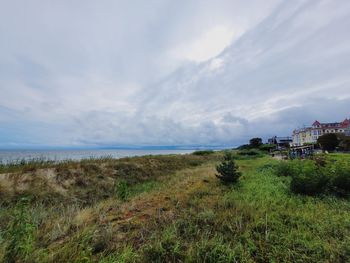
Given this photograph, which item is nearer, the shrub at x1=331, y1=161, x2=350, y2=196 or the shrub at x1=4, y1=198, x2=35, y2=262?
the shrub at x1=4, y1=198, x2=35, y2=262

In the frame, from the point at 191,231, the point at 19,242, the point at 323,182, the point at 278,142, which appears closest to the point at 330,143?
the point at 278,142

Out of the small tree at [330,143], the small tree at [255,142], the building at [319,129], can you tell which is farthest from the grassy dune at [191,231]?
the building at [319,129]

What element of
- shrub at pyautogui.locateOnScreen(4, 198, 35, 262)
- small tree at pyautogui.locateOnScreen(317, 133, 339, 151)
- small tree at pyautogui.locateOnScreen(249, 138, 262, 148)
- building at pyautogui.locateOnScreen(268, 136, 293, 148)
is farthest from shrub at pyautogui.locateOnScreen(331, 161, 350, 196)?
small tree at pyautogui.locateOnScreen(249, 138, 262, 148)

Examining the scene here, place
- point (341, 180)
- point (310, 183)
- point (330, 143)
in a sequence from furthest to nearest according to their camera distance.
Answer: point (330, 143), point (341, 180), point (310, 183)

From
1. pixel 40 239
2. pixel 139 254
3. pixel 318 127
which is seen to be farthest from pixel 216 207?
pixel 318 127

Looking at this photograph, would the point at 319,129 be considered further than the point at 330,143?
Yes

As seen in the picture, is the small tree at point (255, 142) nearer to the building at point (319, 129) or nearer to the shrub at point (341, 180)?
the building at point (319, 129)

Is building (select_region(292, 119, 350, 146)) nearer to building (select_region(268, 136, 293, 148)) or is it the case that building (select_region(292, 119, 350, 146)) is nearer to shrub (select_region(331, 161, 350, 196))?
building (select_region(268, 136, 293, 148))

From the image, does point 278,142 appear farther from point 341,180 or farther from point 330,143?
point 341,180

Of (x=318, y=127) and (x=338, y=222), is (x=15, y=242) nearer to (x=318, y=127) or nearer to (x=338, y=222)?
(x=338, y=222)

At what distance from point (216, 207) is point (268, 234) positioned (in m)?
1.64

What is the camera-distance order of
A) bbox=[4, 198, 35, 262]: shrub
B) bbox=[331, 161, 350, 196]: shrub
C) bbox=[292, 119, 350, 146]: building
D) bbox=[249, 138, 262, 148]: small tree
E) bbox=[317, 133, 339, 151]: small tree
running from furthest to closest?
bbox=[292, 119, 350, 146]: building < bbox=[249, 138, 262, 148]: small tree < bbox=[317, 133, 339, 151]: small tree < bbox=[331, 161, 350, 196]: shrub < bbox=[4, 198, 35, 262]: shrub

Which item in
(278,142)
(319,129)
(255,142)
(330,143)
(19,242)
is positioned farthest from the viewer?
(319,129)

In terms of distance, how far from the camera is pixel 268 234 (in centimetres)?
360
